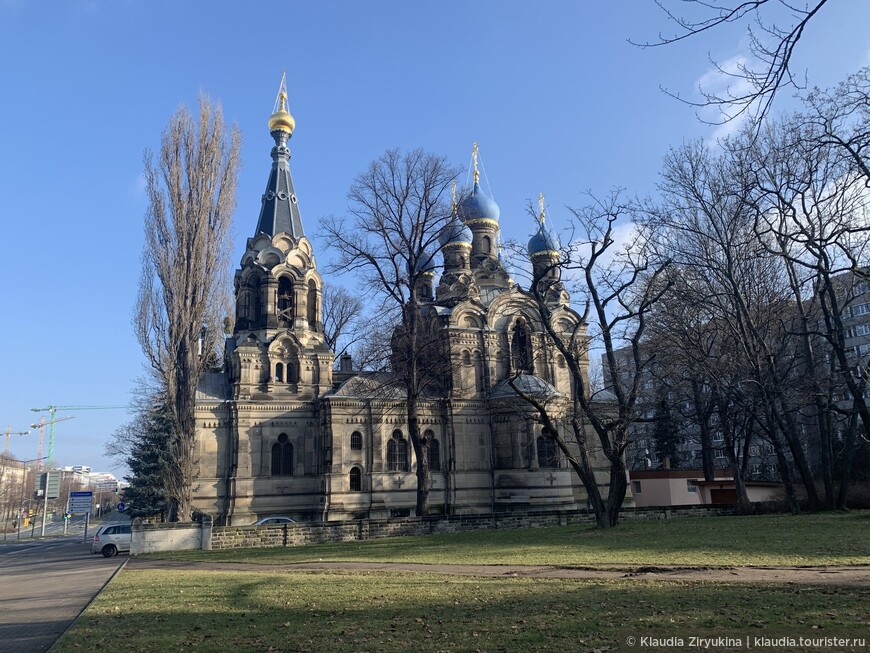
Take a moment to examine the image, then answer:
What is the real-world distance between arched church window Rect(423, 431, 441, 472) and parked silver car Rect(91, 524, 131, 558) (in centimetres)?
1464

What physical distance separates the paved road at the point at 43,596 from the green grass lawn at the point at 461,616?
46 cm

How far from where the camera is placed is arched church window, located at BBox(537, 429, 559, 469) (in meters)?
32.8

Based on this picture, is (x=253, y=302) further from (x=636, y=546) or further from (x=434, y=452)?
(x=636, y=546)

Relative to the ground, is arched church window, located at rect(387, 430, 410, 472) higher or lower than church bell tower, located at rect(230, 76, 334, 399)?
lower

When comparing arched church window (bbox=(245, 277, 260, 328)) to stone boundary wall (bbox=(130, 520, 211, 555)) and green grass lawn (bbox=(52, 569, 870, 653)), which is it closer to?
stone boundary wall (bbox=(130, 520, 211, 555))

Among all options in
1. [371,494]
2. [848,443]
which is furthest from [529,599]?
Answer: [371,494]

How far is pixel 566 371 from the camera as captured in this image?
3744 centimetres

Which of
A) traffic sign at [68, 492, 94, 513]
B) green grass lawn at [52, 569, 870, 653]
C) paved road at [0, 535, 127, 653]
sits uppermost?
traffic sign at [68, 492, 94, 513]

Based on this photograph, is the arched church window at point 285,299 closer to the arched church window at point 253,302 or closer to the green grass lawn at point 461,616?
the arched church window at point 253,302

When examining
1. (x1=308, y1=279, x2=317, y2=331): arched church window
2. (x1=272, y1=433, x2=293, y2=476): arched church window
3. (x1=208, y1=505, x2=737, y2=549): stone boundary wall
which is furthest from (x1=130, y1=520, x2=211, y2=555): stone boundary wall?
(x1=308, y1=279, x2=317, y2=331): arched church window

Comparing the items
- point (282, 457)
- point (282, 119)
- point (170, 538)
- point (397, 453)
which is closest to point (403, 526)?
point (170, 538)

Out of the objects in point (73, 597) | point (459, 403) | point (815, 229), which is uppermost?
point (815, 229)

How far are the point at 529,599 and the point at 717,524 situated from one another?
13.6 m

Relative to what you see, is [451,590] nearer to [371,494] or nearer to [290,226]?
[371,494]
